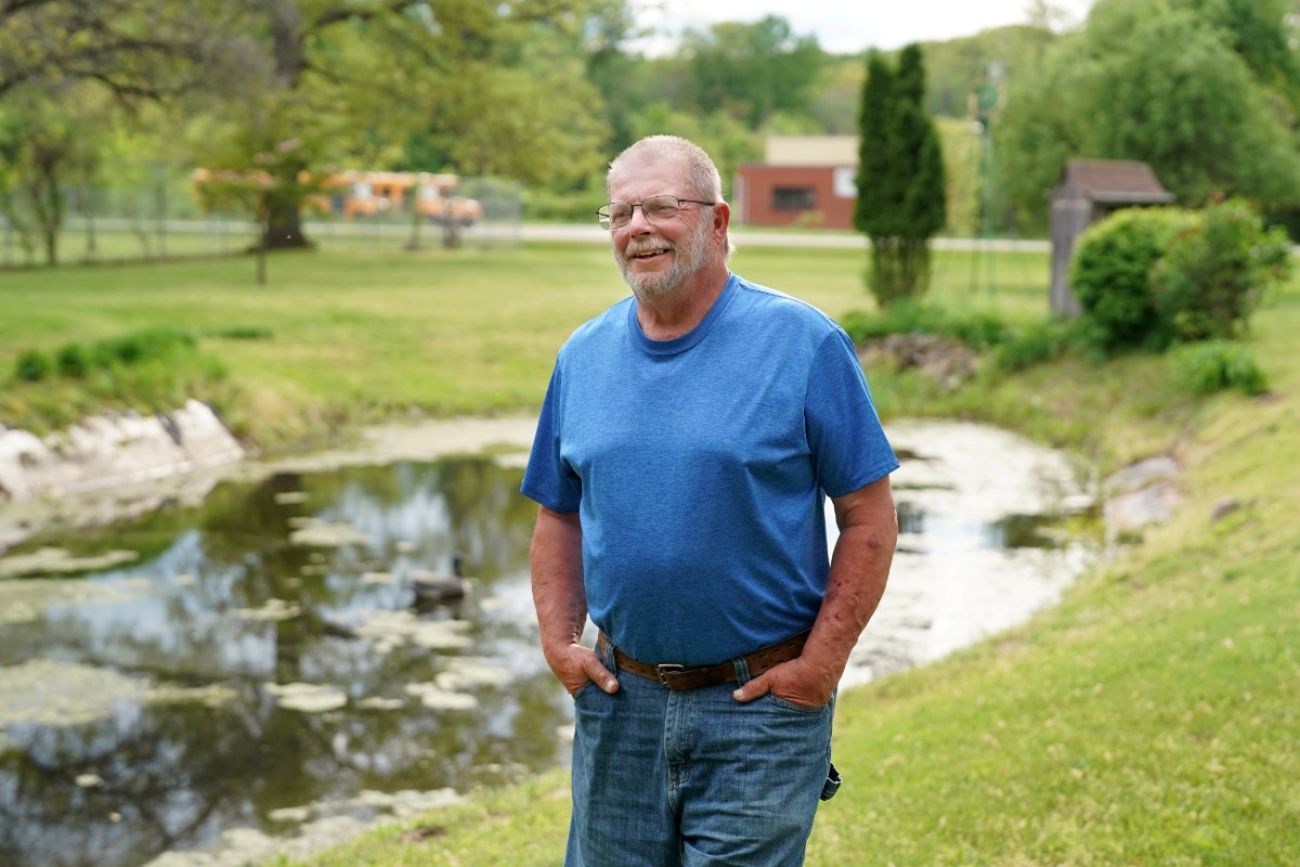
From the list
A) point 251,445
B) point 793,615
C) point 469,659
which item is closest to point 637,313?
point 793,615

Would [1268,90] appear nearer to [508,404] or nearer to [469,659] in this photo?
[508,404]

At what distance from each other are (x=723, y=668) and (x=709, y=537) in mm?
301

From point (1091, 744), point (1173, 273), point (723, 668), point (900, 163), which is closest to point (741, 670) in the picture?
point (723, 668)

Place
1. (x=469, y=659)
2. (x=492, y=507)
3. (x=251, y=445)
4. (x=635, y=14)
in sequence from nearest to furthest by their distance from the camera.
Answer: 1. (x=469, y=659)
2. (x=492, y=507)
3. (x=251, y=445)
4. (x=635, y=14)

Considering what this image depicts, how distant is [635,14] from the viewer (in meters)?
44.6

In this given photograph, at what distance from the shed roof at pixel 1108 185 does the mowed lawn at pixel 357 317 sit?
1817 mm

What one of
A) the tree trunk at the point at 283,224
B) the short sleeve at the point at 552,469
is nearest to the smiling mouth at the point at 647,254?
the short sleeve at the point at 552,469

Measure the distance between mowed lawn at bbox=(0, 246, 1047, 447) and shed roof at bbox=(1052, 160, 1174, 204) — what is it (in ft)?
5.96

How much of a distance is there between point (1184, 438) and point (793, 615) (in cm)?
1304

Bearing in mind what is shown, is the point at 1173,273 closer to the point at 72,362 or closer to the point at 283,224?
the point at 72,362

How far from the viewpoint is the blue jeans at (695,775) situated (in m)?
3.33

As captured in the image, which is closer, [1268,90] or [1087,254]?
[1087,254]

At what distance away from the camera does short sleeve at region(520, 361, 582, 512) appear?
3734 mm

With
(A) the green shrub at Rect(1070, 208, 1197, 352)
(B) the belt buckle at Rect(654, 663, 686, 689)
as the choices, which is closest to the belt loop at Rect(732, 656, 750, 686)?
(B) the belt buckle at Rect(654, 663, 686, 689)
